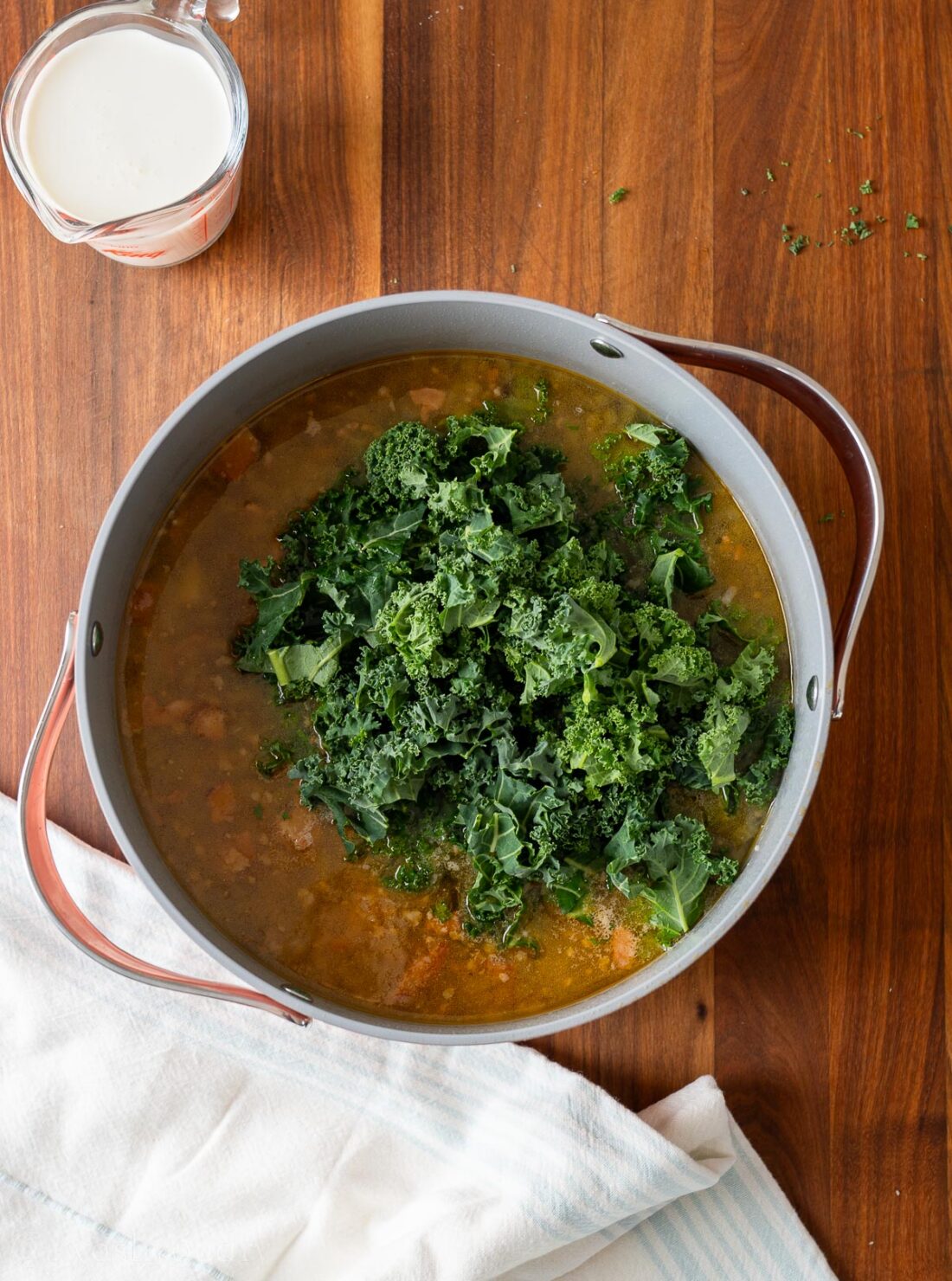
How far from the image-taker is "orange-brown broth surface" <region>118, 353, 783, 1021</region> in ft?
6.49

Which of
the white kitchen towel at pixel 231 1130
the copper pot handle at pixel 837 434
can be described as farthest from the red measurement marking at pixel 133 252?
the white kitchen towel at pixel 231 1130

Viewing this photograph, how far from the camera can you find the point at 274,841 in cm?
198

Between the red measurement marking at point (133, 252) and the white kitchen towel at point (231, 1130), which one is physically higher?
the red measurement marking at point (133, 252)

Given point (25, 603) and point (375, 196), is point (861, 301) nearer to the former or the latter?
point (375, 196)

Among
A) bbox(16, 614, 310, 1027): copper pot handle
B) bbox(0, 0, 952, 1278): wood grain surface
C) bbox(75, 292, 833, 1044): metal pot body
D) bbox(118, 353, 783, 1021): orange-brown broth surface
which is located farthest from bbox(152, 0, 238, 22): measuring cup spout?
bbox(16, 614, 310, 1027): copper pot handle

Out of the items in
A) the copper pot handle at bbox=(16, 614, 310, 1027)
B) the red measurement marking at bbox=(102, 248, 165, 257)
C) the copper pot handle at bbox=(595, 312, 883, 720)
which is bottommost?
the copper pot handle at bbox=(16, 614, 310, 1027)

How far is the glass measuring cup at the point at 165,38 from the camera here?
1.95m

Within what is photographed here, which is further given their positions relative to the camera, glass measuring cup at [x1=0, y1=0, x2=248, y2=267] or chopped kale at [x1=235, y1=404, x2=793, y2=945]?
glass measuring cup at [x1=0, y1=0, x2=248, y2=267]

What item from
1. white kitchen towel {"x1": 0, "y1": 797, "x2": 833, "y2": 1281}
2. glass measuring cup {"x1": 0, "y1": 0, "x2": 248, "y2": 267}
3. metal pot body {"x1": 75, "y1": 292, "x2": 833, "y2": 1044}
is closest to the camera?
metal pot body {"x1": 75, "y1": 292, "x2": 833, "y2": 1044}

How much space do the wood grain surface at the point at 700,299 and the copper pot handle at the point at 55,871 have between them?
0.79 feet

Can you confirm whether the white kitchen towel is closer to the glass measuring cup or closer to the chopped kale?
the chopped kale

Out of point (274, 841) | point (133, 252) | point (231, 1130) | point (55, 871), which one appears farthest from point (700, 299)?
point (231, 1130)

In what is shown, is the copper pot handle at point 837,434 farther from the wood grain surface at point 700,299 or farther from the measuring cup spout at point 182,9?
the measuring cup spout at point 182,9

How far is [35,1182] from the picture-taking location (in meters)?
2.15
